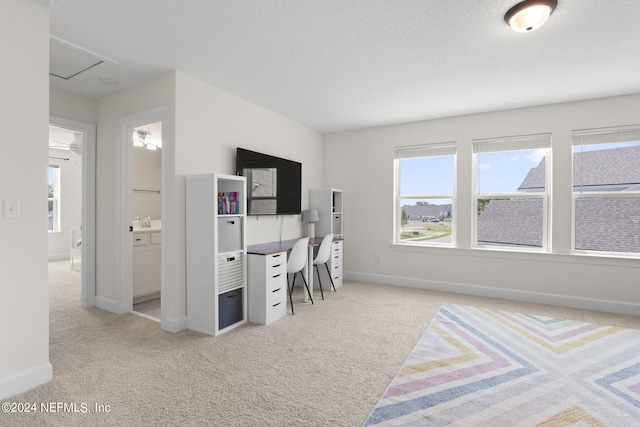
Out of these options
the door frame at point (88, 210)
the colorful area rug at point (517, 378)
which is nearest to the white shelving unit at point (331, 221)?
the colorful area rug at point (517, 378)

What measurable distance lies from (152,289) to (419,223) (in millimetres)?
4005

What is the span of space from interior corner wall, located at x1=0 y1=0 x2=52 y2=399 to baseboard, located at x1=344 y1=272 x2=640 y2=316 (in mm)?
4069

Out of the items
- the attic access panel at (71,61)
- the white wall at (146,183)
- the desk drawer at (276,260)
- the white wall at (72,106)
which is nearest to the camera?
the attic access panel at (71,61)

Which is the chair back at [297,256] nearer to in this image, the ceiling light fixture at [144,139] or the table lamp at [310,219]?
the table lamp at [310,219]

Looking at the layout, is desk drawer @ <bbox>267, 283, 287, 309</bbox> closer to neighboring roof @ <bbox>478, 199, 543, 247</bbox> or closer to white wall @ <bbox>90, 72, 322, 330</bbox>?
white wall @ <bbox>90, 72, 322, 330</bbox>

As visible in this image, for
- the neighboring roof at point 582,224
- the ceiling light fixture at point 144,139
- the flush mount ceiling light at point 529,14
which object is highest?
the flush mount ceiling light at point 529,14

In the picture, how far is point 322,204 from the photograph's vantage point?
5039 mm

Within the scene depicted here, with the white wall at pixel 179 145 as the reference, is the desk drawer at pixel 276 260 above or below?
below

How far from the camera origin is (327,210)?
499 cm

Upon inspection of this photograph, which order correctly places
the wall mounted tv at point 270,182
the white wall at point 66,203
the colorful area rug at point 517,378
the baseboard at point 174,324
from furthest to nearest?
1. the white wall at point 66,203
2. the wall mounted tv at point 270,182
3. the baseboard at point 174,324
4. the colorful area rug at point 517,378

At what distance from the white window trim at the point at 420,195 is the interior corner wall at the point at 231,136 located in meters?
1.46

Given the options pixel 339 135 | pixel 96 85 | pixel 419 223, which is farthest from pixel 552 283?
pixel 96 85

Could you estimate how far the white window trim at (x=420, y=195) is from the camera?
15.0 ft

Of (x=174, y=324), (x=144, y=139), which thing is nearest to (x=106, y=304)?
(x=174, y=324)
